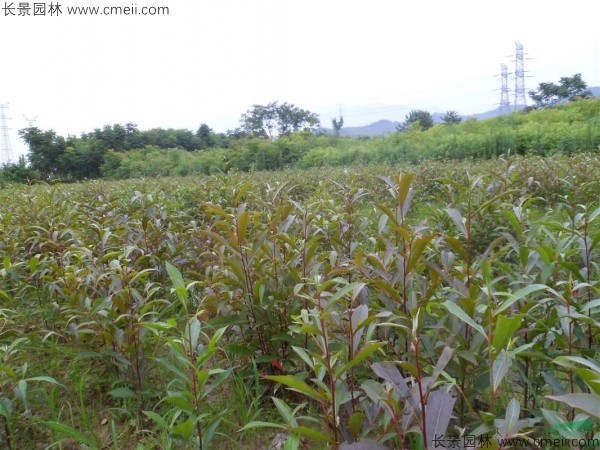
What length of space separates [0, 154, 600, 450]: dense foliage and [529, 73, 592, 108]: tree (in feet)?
83.6

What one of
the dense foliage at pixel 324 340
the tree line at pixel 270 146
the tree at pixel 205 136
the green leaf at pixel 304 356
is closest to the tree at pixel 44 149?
the tree line at pixel 270 146

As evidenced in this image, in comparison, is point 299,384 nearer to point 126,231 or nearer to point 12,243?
point 126,231

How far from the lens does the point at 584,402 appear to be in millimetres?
732

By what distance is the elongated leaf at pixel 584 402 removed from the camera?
718 millimetres

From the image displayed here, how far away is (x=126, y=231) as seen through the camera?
2846 millimetres

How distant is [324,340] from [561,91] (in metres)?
31.4

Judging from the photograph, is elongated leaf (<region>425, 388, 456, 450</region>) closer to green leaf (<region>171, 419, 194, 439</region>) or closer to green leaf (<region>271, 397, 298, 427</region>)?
green leaf (<region>271, 397, 298, 427</region>)

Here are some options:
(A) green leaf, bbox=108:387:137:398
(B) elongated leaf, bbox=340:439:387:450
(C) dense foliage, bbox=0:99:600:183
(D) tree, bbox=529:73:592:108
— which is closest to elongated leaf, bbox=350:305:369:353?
(B) elongated leaf, bbox=340:439:387:450

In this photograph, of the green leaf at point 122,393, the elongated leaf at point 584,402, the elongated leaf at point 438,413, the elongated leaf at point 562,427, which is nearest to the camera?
the elongated leaf at point 584,402

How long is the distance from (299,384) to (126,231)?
215 centimetres

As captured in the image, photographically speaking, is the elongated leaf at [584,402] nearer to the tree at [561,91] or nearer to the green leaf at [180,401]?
the green leaf at [180,401]

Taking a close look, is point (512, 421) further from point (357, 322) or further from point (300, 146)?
point (300, 146)

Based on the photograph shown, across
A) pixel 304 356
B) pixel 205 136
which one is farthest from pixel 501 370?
pixel 205 136

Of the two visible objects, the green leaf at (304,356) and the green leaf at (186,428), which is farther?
the green leaf at (186,428)
